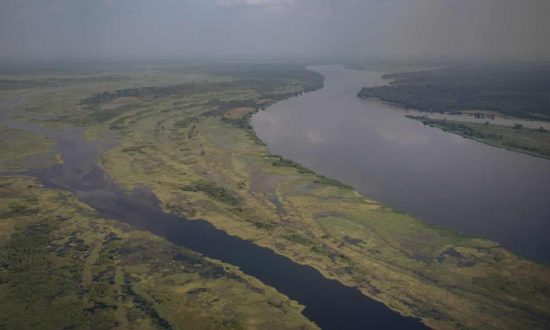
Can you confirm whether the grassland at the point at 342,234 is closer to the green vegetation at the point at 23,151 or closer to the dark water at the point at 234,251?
the dark water at the point at 234,251

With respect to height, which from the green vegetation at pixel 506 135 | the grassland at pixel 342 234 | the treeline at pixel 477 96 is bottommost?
the grassland at pixel 342 234

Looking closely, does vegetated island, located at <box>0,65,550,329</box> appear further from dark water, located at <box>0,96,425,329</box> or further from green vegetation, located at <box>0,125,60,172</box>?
green vegetation, located at <box>0,125,60,172</box>

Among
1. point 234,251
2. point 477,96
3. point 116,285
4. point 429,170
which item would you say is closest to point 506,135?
point 429,170

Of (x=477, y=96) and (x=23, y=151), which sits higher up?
(x=477, y=96)

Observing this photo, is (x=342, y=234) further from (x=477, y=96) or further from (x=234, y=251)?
(x=477, y=96)

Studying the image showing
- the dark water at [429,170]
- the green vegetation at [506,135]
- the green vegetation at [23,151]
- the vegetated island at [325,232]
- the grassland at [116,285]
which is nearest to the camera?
the grassland at [116,285]

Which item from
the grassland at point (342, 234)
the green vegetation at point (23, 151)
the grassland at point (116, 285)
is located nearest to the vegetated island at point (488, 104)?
the grassland at point (342, 234)
